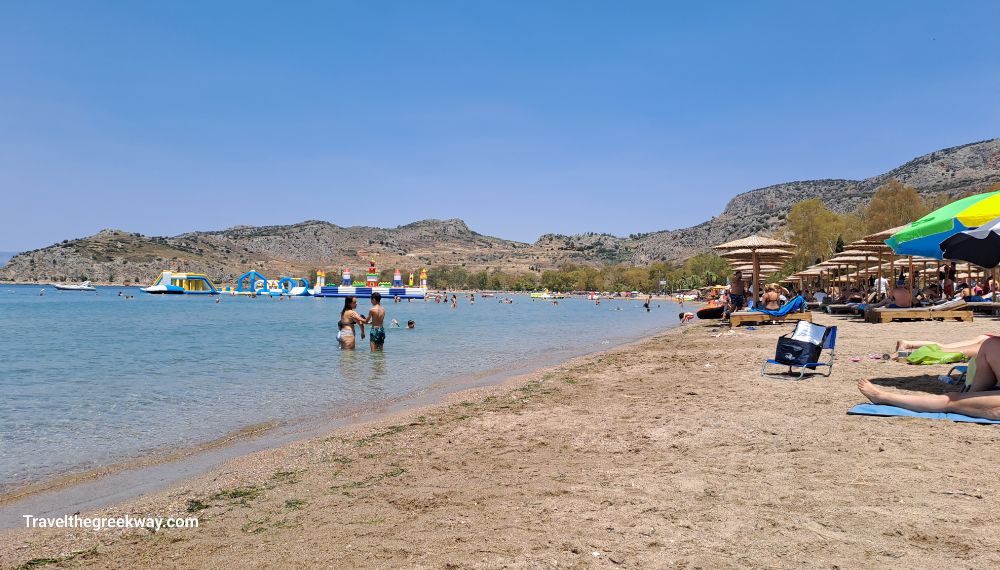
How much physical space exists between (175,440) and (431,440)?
10.8 ft

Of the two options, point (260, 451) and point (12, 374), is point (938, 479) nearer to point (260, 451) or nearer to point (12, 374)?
point (260, 451)

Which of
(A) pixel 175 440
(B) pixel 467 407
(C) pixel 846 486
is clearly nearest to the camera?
(C) pixel 846 486

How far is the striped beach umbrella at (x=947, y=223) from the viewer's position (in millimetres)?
5633

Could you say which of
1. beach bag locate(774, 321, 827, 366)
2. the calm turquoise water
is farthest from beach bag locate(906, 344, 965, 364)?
the calm turquoise water

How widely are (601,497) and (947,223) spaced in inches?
185

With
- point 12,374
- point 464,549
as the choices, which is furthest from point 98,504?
point 12,374

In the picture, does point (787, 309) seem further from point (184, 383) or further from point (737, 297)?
point (184, 383)

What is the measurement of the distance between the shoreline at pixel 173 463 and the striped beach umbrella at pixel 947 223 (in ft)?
20.1

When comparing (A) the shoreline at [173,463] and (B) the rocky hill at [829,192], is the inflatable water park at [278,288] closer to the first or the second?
(B) the rocky hill at [829,192]

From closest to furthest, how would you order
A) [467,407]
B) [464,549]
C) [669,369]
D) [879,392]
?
[464,549], [879,392], [467,407], [669,369]

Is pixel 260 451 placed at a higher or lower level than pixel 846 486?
lower

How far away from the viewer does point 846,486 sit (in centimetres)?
366

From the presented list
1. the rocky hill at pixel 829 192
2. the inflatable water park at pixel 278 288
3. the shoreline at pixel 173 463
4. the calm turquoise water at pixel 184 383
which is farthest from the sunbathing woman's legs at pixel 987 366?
the inflatable water park at pixel 278 288

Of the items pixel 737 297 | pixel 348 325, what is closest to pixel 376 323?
pixel 348 325
